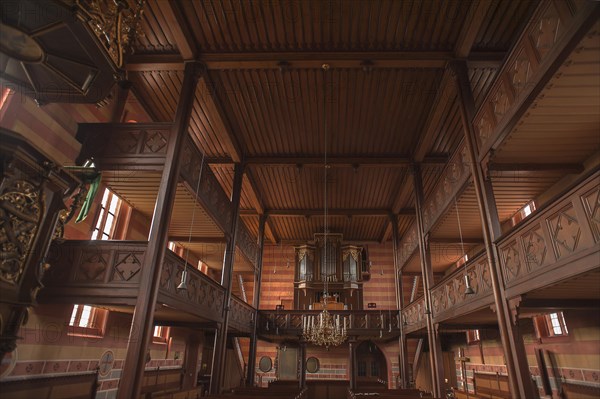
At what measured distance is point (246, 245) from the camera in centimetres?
1525

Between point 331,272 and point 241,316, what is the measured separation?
6453 millimetres

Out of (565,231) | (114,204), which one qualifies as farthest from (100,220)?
(565,231)

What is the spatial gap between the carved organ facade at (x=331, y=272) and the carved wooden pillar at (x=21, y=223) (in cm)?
1485

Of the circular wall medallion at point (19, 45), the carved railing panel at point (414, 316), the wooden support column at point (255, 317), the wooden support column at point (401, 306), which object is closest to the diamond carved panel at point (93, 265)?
the circular wall medallion at point (19, 45)

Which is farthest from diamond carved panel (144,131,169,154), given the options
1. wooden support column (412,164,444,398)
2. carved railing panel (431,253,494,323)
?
wooden support column (412,164,444,398)

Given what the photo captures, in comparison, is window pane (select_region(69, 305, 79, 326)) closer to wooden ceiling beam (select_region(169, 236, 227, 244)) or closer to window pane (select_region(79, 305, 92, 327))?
window pane (select_region(79, 305, 92, 327))

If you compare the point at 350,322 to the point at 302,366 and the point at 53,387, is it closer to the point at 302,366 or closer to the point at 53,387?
the point at 302,366

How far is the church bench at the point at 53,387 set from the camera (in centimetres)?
656

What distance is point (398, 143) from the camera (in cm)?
Result: 1256

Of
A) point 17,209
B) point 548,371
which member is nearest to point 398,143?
point 548,371

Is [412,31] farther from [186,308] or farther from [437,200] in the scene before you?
[186,308]

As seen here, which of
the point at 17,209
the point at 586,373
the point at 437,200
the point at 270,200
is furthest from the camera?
the point at 270,200

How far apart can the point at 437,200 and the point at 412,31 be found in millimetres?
5182

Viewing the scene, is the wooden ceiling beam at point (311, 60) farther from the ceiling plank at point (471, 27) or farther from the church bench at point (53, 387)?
the church bench at point (53, 387)
